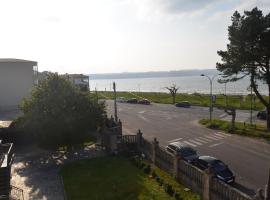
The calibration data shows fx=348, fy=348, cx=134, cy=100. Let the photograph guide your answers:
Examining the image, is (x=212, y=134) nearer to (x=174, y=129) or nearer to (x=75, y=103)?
(x=174, y=129)

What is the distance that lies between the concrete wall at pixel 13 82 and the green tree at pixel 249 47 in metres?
36.8

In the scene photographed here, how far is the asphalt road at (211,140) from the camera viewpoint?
2831 cm

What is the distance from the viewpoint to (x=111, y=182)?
83.6 feet

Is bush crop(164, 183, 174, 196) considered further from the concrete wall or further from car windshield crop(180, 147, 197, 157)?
the concrete wall

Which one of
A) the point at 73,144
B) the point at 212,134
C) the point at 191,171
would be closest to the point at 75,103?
the point at 73,144

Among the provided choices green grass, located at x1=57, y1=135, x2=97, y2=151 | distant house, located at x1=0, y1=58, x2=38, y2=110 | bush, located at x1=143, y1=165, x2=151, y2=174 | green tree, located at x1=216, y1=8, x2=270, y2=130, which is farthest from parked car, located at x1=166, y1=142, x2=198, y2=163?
distant house, located at x1=0, y1=58, x2=38, y2=110

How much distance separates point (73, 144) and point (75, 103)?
469 centimetres

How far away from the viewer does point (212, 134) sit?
45.5 metres

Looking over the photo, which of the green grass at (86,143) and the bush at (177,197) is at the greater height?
the green grass at (86,143)

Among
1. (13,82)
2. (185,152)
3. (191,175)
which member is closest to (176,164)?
(191,175)

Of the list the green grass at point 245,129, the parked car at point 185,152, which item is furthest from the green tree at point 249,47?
the parked car at point 185,152

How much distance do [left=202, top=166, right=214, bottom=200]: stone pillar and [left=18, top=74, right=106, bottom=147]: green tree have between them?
15475 millimetres

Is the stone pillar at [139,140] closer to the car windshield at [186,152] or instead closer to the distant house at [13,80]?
the car windshield at [186,152]

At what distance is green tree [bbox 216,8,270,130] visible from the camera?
41906mm
